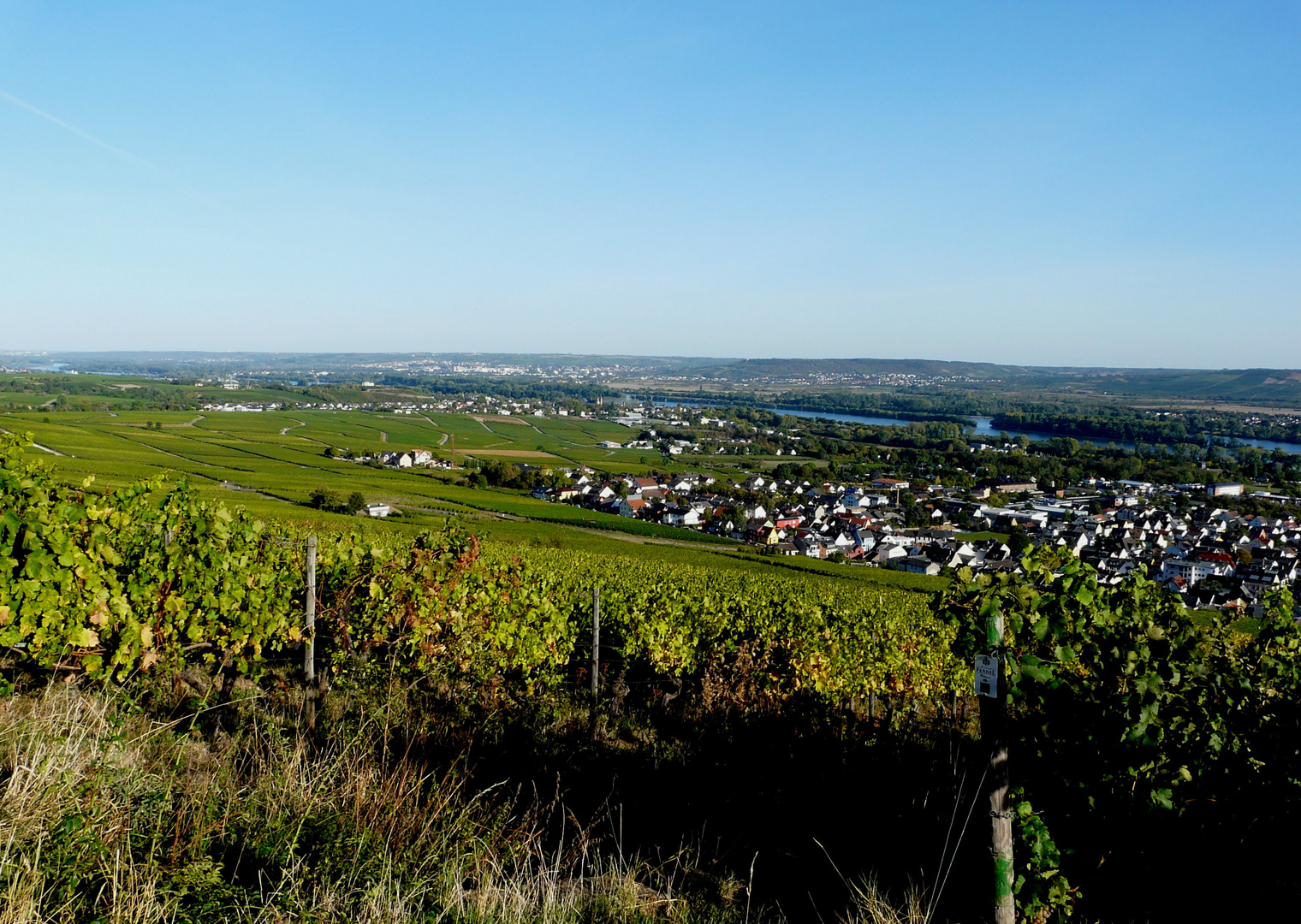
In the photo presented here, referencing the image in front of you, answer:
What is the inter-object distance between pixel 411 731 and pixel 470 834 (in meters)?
1.88

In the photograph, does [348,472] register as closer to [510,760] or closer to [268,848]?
[510,760]

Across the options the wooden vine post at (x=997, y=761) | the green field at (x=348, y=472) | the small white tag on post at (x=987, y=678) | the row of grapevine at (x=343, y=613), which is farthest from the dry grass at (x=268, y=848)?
the green field at (x=348, y=472)

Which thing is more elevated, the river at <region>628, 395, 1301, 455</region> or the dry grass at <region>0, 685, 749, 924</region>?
the dry grass at <region>0, 685, 749, 924</region>

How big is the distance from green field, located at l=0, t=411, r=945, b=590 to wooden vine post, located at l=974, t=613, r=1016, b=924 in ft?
30.4

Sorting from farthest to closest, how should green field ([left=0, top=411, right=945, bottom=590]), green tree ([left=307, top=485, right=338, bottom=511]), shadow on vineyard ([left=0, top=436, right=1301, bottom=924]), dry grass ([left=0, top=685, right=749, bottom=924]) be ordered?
1. green tree ([left=307, top=485, right=338, bottom=511])
2. green field ([left=0, top=411, right=945, bottom=590])
3. shadow on vineyard ([left=0, top=436, right=1301, bottom=924])
4. dry grass ([left=0, top=685, right=749, bottom=924])

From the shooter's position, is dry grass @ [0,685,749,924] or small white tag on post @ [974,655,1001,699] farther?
small white tag on post @ [974,655,1001,699]

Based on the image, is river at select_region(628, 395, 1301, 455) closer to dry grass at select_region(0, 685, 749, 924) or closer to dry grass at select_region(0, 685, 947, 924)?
dry grass at select_region(0, 685, 947, 924)

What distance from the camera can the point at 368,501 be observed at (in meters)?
46.7

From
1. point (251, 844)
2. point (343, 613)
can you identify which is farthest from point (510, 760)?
point (343, 613)

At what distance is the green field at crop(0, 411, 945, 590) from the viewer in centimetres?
3906

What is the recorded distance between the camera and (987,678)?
10.3 ft

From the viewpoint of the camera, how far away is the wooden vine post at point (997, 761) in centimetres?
311

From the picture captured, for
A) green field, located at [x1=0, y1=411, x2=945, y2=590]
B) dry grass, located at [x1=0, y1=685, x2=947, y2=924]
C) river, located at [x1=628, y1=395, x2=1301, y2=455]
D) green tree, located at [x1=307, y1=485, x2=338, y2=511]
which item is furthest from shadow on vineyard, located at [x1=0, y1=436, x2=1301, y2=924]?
river, located at [x1=628, y1=395, x2=1301, y2=455]

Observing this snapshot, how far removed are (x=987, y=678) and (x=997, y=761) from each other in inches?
14.2
